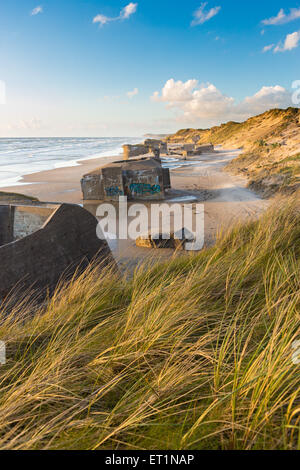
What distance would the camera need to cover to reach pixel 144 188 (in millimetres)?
11953

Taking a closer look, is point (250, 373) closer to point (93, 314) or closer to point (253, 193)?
point (93, 314)

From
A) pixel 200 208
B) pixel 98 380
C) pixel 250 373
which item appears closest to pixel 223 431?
pixel 250 373

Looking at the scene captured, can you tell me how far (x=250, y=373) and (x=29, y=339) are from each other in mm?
1670

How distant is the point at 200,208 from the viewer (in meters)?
10.2

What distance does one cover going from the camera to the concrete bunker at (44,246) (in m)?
3.87

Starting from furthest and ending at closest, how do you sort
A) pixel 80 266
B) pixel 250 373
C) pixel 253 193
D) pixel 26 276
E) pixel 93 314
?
pixel 253 193, pixel 80 266, pixel 26 276, pixel 93 314, pixel 250 373

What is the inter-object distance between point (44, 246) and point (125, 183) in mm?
8143

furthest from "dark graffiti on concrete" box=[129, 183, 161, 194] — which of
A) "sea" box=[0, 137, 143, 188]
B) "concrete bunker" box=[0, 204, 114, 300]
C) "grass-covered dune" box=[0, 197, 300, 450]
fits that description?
"grass-covered dune" box=[0, 197, 300, 450]

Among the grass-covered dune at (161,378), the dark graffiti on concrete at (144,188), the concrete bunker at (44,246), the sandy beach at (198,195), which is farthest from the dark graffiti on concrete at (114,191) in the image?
the grass-covered dune at (161,378)

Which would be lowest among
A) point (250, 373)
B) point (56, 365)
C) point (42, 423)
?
point (42, 423)

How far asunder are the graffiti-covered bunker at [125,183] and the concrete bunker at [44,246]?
6.74m

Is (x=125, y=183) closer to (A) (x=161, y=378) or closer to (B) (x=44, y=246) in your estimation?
(B) (x=44, y=246)

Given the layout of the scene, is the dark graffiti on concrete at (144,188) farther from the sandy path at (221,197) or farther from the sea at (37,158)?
the sea at (37,158)

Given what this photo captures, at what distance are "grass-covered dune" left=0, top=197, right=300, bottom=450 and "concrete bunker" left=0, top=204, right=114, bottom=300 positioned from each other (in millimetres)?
1294
